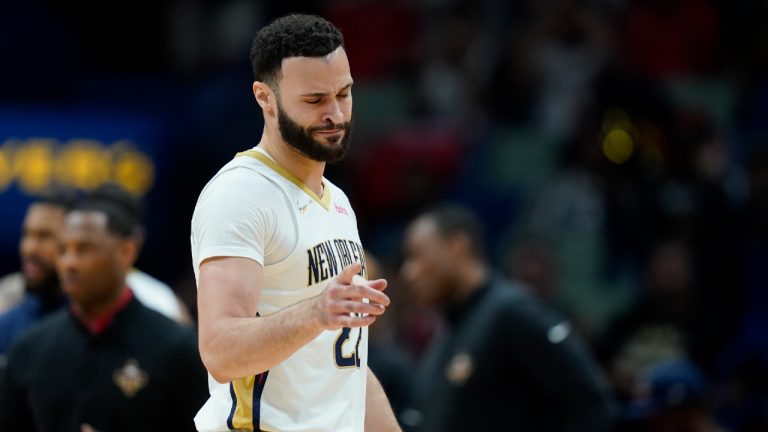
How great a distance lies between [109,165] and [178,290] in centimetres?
134

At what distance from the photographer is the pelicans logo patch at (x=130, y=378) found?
6.64 m

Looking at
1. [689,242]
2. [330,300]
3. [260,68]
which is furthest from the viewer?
[689,242]

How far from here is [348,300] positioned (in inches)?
166

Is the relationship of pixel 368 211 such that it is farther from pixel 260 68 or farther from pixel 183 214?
pixel 260 68

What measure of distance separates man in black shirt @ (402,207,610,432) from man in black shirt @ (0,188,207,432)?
6.79 ft

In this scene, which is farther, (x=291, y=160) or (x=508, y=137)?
(x=508, y=137)

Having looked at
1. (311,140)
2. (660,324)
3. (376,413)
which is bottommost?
(660,324)

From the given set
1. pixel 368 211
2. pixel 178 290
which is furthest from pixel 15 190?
pixel 368 211

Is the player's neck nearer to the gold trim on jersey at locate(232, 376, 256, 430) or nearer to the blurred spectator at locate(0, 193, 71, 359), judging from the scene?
the gold trim on jersey at locate(232, 376, 256, 430)

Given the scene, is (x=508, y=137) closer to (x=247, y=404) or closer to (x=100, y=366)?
(x=100, y=366)

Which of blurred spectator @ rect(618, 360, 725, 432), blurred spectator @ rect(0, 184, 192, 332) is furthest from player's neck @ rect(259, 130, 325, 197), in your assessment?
blurred spectator @ rect(618, 360, 725, 432)

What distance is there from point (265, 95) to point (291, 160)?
0.25 metres

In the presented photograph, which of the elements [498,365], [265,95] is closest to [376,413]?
[265,95]

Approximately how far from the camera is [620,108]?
12.9 m
